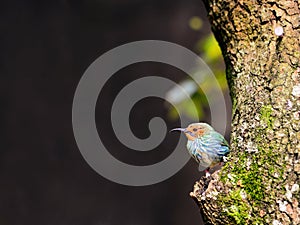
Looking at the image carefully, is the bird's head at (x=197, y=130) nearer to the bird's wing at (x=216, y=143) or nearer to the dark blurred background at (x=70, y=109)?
the bird's wing at (x=216, y=143)

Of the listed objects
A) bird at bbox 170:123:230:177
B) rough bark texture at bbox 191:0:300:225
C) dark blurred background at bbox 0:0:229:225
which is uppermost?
rough bark texture at bbox 191:0:300:225

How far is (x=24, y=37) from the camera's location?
4555 millimetres

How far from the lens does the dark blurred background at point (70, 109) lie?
14.9 feet

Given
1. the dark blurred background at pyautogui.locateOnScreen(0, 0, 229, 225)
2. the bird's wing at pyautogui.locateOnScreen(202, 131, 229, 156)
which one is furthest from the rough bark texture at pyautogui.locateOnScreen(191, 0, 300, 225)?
the dark blurred background at pyautogui.locateOnScreen(0, 0, 229, 225)

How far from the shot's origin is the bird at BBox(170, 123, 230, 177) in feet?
7.32

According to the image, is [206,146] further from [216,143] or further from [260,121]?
[260,121]

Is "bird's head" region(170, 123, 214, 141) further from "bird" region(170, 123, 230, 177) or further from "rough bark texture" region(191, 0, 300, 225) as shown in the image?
"rough bark texture" region(191, 0, 300, 225)

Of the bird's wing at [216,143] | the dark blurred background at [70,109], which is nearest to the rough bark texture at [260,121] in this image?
the bird's wing at [216,143]

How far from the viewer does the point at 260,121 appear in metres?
1.98

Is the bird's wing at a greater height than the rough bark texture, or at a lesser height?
lesser

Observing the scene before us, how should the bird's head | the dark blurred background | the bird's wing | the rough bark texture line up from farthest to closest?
the dark blurred background
the bird's head
the bird's wing
the rough bark texture

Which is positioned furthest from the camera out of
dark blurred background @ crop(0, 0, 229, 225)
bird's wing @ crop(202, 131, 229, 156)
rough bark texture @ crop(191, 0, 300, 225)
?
dark blurred background @ crop(0, 0, 229, 225)

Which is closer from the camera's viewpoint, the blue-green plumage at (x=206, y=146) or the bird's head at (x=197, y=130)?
the blue-green plumage at (x=206, y=146)

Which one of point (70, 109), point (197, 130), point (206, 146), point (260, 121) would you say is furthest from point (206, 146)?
point (70, 109)
